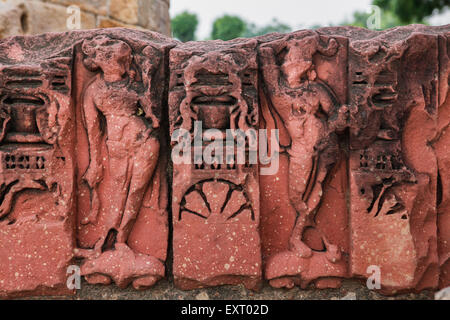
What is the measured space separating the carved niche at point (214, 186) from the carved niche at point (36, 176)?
0.64 metres

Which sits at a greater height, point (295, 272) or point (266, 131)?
point (266, 131)

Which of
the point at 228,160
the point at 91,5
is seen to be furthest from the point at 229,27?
the point at 228,160

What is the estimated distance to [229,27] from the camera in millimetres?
22328

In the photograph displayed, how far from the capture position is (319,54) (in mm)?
2496

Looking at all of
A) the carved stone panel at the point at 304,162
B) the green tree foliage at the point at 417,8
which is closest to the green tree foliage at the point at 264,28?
the green tree foliage at the point at 417,8

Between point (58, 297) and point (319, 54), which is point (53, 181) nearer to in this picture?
point (58, 297)

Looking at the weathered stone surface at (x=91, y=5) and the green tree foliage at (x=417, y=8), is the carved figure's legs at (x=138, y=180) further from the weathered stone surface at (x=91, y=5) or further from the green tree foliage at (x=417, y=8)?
the green tree foliage at (x=417, y=8)

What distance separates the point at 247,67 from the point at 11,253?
1747 mm

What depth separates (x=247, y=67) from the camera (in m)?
2.44

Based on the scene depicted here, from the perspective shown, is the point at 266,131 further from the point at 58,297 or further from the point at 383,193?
the point at 58,297

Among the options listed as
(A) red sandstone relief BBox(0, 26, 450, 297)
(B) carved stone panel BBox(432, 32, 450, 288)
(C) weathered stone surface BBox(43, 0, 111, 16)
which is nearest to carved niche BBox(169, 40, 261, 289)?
(A) red sandstone relief BBox(0, 26, 450, 297)

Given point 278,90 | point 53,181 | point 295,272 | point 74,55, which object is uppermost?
point 74,55

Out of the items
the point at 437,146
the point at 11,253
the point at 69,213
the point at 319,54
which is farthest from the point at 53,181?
the point at 437,146

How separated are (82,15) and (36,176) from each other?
2.39 m
